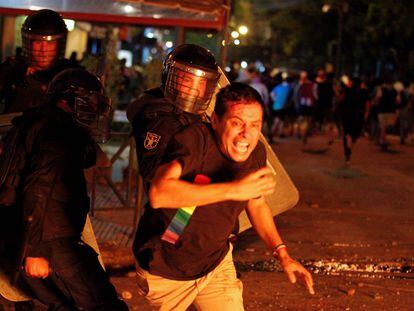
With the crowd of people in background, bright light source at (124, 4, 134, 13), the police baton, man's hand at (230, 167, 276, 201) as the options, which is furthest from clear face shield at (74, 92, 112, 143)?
the crowd of people in background

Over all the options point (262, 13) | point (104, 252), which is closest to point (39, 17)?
point (104, 252)

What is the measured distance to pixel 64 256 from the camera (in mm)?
4012

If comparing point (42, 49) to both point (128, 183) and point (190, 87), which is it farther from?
point (128, 183)

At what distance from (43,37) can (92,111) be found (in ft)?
4.40

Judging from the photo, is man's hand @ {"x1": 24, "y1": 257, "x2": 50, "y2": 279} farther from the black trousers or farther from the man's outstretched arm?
the man's outstretched arm

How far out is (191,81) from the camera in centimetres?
444

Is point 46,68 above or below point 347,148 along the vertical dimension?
above

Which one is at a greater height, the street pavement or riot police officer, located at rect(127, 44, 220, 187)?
riot police officer, located at rect(127, 44, 220, 187)

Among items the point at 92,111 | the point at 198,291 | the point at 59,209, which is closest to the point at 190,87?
the point at 92,111

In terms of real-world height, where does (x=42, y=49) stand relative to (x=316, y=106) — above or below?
above

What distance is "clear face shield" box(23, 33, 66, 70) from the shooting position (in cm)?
548

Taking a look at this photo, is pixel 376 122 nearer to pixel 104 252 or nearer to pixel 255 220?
pixel 104 252

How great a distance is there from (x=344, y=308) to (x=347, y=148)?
29.6 feet

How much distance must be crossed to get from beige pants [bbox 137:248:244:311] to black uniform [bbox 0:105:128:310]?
34cm
